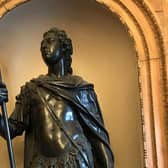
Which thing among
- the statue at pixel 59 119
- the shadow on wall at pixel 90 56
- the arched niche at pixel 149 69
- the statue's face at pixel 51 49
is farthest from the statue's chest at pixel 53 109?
the shadow on wall at pixel 90 56

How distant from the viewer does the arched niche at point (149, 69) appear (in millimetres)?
2191

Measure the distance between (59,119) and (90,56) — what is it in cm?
59

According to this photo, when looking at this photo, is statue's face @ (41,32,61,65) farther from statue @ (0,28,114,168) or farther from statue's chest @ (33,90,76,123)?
statue's chest @ (33,90,76,123)

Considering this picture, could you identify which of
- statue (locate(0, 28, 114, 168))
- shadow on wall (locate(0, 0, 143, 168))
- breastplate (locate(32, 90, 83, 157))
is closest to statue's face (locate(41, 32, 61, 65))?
statue (locate(0, 28, 114, 168))

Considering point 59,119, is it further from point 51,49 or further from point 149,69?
point 149,69

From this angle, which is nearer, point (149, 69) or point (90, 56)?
point (149, 69)

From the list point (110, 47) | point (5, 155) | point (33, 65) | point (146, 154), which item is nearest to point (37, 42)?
point (33, 65)

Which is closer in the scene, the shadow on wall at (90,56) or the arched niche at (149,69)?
the arched niche at (149,69)

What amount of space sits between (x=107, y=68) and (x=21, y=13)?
1.42ft

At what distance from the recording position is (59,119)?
2104 mm

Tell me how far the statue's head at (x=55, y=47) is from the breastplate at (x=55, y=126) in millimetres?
127

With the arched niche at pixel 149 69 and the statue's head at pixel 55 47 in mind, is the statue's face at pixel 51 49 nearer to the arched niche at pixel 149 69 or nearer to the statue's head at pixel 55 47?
the statue's head at pixel 55 47

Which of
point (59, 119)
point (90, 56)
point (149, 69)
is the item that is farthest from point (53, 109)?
point (90, 56)

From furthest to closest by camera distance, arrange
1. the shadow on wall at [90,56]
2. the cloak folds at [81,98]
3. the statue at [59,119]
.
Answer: the shadow on wall at [90,56]
the cloak folds at [81,98]
the statue at [59,119]
